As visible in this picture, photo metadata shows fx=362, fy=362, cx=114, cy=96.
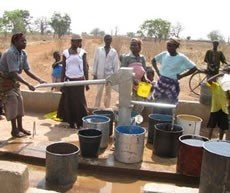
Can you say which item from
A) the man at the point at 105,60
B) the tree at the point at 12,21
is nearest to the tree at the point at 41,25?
the tree at the point at 12,21

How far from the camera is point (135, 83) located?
5.22 metres

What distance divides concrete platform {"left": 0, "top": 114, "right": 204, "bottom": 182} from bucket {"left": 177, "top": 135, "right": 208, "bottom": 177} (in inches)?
3.7

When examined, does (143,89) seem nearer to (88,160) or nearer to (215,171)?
(88,160)

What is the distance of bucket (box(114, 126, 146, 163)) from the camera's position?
443cm

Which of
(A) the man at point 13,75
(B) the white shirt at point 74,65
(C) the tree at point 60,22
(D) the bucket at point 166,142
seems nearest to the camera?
(D) the bucket at point 166,142

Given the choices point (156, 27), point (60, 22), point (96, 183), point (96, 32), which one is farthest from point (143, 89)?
point (96, 32)

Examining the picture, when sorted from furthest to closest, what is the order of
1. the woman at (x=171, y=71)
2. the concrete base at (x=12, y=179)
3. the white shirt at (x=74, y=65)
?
1. the white shirt at (x=74, y=65)
2. the woman at (x=171, y=71)
3. the concrete base at (x=12, y=179)

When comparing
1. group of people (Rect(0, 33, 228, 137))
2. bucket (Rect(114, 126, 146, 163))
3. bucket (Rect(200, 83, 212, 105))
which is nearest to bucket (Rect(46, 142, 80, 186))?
bucket (Rect(114, 126, 146, 163))

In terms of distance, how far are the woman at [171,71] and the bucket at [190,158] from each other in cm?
116

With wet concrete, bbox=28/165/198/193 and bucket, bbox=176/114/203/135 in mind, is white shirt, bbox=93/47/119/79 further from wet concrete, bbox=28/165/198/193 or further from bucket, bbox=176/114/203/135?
wet concrete, bbox=28/165/198/193

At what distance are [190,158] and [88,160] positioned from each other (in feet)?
4.13

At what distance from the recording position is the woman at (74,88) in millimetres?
5750

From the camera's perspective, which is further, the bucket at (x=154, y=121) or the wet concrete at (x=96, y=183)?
the bucket at (x=154, y=121)

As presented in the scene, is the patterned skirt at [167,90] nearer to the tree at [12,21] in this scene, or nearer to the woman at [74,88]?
the woman at [74,88]
